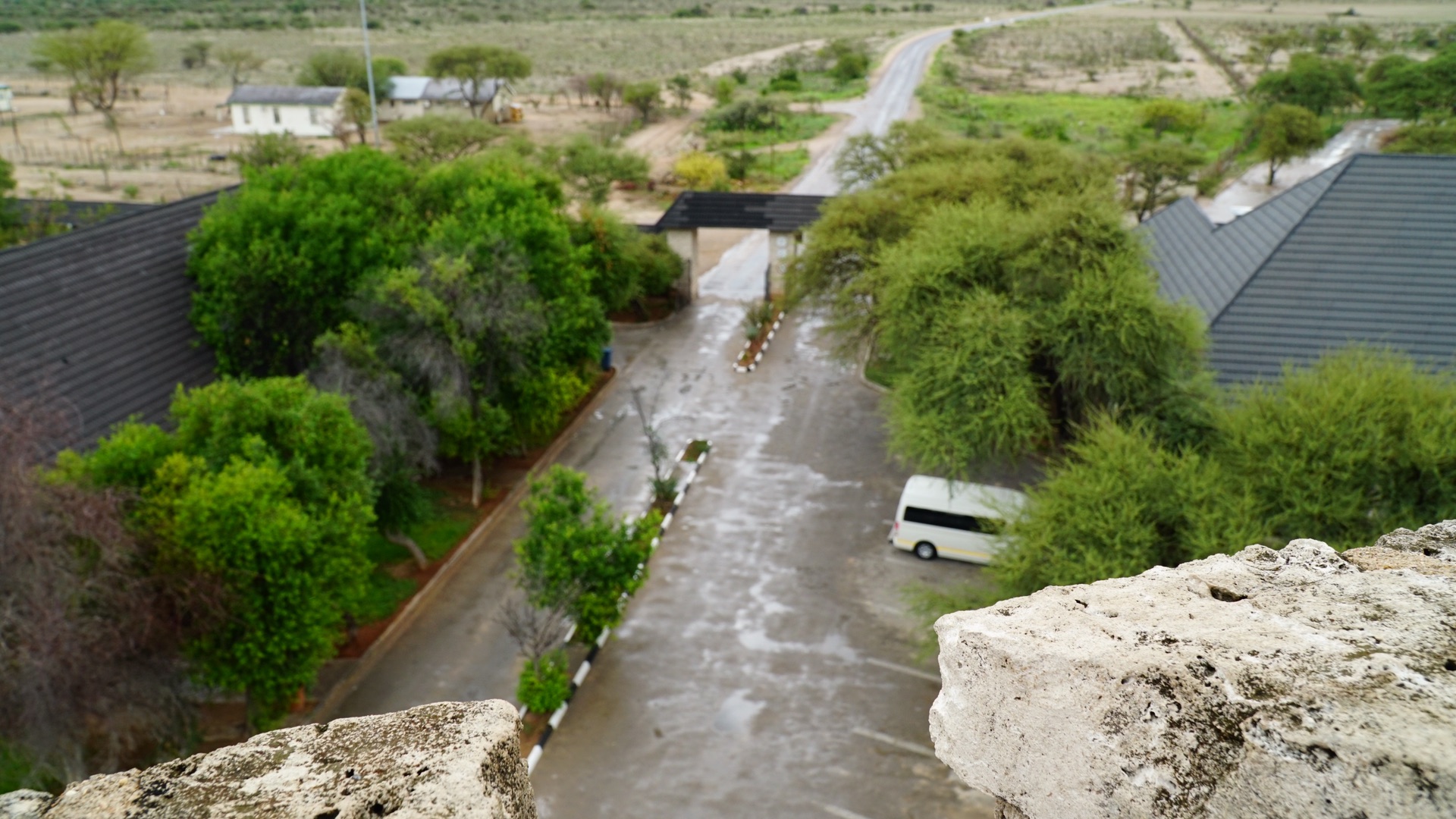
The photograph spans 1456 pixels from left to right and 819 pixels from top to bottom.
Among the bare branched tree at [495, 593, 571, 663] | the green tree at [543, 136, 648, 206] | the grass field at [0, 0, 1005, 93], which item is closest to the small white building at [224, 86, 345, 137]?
the grass field at [0, 0, 1005, 93]

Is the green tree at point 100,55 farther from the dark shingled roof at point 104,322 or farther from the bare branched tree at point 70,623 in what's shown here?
the bare branched tree at point 70,623

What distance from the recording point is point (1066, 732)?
4.24 m

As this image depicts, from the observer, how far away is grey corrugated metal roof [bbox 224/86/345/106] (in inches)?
2539

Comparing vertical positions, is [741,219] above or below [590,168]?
above

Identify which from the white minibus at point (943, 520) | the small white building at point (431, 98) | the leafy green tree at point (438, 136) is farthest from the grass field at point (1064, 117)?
the white minibus at point (943, 520)

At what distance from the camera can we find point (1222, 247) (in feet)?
79.2

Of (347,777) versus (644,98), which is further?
(644,98)

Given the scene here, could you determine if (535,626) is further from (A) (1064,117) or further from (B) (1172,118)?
(A) (1064,117)

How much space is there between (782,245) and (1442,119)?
1704 inches

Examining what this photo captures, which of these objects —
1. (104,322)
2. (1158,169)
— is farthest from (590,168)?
(104,322)

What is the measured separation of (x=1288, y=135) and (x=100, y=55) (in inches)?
3035

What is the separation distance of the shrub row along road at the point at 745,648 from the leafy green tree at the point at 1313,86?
5530 centimetres

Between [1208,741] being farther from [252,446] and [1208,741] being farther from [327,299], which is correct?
[327,299]

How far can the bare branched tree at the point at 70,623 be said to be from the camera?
1145cm
